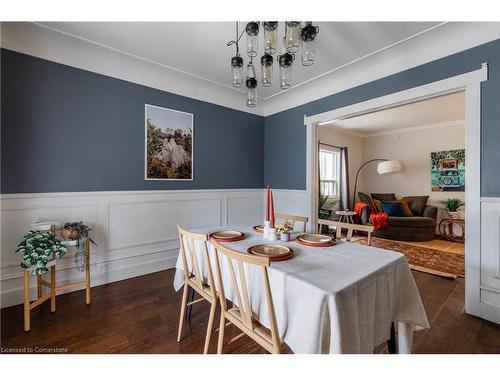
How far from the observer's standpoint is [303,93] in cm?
343

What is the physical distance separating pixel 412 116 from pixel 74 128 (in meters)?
5.88

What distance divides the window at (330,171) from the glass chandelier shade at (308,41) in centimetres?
436

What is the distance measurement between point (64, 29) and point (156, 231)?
2.27 meters

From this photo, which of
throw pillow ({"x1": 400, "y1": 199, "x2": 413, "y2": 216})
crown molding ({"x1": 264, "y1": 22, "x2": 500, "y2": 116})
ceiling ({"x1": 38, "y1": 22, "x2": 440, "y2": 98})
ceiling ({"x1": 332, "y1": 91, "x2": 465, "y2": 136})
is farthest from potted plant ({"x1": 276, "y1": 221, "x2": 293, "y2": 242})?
throw pillow ({"x1": 400, "y1": 199, "x2": 413, "y2": 216})

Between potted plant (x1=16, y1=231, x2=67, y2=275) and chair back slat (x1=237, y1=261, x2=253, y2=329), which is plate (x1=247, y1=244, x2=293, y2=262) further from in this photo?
potted plant (x1=16, y1=231, x2=67, y2=275)

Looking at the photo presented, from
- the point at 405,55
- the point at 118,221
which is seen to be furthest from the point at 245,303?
the point at 405,55

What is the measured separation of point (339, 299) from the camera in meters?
0.96

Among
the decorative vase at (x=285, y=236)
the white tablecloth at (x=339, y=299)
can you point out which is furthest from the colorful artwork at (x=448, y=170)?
the decorative vase at (x=285, y=236)

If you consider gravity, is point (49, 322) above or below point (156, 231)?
below

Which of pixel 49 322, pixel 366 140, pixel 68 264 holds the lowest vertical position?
pixel 49 322

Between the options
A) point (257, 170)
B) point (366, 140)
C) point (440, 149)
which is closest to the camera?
point (257, 170)
